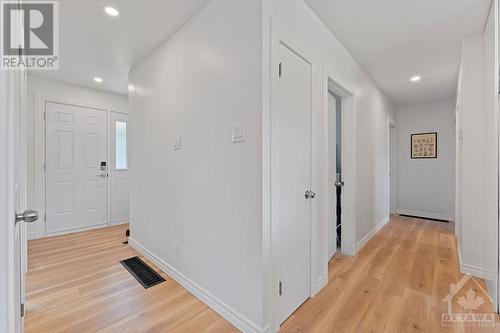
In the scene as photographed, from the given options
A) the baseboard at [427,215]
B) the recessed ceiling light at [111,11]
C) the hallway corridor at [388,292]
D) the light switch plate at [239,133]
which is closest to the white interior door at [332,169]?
the hallway corridor at [388,292]

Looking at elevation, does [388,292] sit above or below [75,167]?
below

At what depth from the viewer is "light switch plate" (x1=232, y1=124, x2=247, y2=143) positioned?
1573mm

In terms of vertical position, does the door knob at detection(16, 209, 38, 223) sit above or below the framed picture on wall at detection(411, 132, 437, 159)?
below

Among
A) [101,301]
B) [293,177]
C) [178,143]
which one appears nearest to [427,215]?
[293,177]

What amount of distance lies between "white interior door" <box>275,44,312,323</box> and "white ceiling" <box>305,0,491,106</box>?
0.69m

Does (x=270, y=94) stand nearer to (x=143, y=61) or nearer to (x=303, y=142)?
(x=303, y=142)

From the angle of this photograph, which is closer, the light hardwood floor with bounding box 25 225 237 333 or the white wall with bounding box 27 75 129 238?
the light hardwood floor with bounding box 25 225 237 333

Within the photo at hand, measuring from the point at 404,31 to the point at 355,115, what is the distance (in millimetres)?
951

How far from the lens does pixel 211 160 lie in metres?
1.85

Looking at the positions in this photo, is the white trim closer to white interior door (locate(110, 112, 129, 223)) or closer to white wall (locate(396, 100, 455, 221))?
white interior door (locate(110, 112, 129, 223))

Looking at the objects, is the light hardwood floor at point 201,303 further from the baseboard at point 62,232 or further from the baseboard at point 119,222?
the baseboard at point 119,222

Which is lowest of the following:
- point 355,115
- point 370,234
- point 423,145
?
point 370,234

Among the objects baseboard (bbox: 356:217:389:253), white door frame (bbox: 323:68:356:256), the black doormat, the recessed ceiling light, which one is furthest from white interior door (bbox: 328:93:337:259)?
the recessed ceiling light

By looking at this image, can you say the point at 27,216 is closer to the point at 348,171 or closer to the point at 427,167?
the point at 348,171
